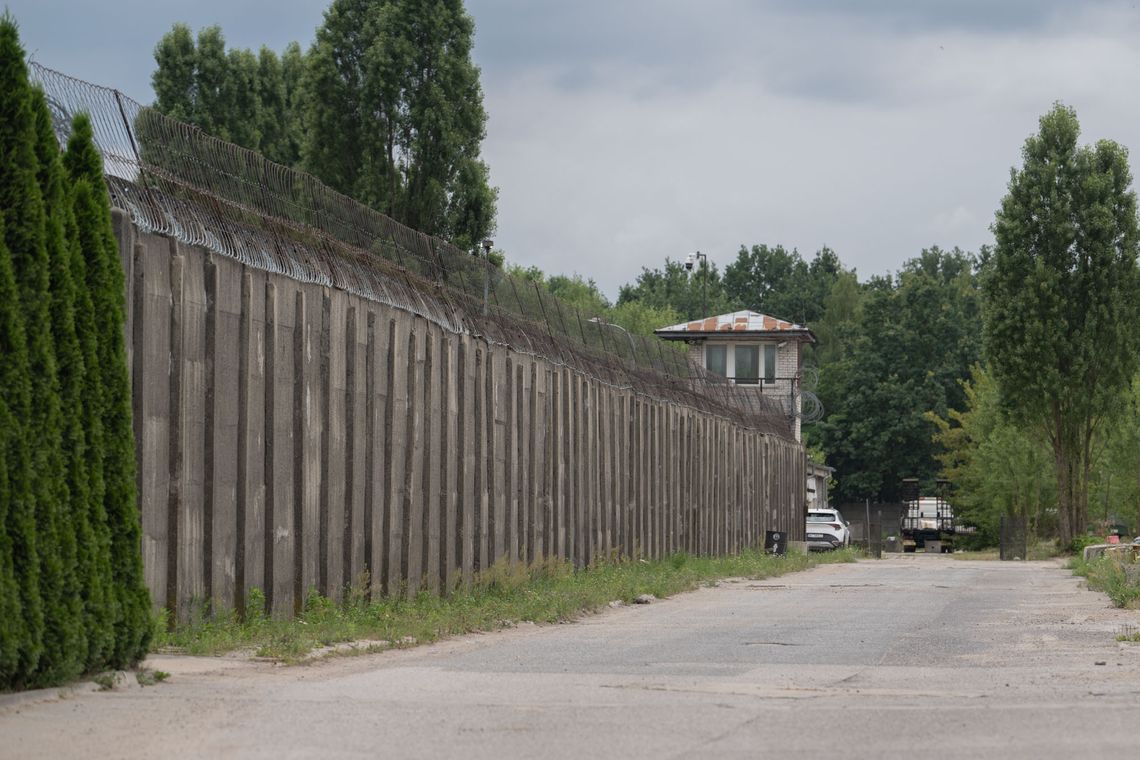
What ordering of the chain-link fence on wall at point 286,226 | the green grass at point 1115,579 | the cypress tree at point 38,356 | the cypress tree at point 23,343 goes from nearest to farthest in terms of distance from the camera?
the cypress tree at point 23,343, the cypress tree at point 38,356, the chain-link fence on wall at point 286,226, the green grass at point 1115,579

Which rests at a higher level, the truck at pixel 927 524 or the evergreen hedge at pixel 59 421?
the evergreen hedge at pixel 59 421

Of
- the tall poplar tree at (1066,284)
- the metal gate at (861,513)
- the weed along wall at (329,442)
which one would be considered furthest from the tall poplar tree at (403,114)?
the metal gate at (861,513)

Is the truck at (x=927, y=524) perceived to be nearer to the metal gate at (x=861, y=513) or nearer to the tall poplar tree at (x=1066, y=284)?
the metal gate at (x=861, y=513)

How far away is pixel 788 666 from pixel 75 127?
5.65m

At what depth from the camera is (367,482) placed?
15.5 metres

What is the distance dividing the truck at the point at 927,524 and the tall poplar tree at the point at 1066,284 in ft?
89.7

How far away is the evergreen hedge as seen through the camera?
8023mm

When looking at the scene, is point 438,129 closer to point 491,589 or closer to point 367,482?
point 491,589

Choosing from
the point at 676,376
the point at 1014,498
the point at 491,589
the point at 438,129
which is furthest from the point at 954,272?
the point at 491,589

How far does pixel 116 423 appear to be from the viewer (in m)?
9.16

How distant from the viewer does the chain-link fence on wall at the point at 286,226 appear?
11977 mm

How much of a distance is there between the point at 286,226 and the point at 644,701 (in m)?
7.36

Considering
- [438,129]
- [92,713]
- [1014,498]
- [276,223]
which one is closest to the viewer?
[92,713]

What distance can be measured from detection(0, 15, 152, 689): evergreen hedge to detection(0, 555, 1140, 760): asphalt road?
1.33ft
